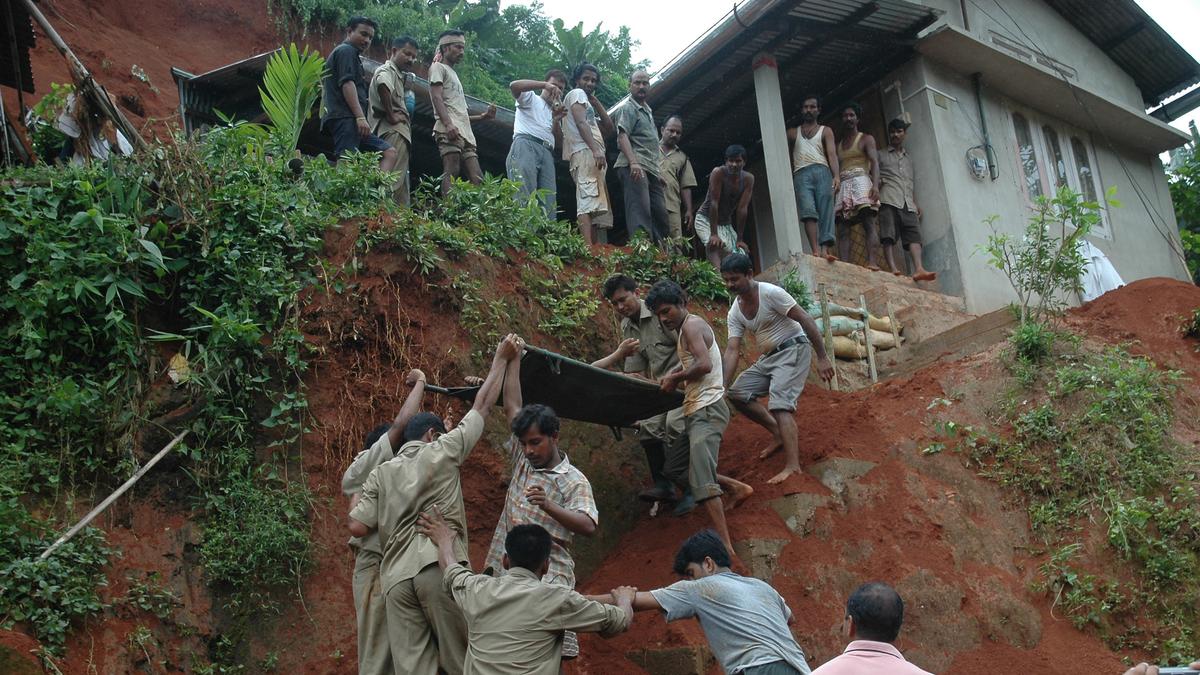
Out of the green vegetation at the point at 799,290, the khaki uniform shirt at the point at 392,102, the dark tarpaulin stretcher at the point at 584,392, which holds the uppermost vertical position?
the khaki uniform shirt at the point at 392,102

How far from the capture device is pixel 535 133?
10.4 m

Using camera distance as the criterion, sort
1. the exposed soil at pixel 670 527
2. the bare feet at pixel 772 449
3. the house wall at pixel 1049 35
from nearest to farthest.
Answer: the exposed soil at pixel 670 527
the bare feet at pixel 772 449
the house wall at pixel 1049 35

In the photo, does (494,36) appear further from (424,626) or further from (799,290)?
(424,626)

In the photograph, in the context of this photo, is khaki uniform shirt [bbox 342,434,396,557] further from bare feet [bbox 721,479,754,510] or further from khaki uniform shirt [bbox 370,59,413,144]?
khaki uniform shirt [bbox 370,59,413,144]

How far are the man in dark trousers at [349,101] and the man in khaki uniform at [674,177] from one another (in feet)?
10.6

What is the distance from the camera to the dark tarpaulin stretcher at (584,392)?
6.12 meters

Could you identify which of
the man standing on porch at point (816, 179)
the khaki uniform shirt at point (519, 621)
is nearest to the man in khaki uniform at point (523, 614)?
the khaki uniform shirt at point (519, 621)

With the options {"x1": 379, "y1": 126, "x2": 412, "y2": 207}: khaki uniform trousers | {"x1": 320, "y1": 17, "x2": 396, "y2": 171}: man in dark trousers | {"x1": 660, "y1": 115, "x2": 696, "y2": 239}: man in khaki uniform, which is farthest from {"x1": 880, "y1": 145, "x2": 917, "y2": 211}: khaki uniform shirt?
{"x1": 320, "y1": 17, "x2": 396, "y2": 171}: man in dark trousers

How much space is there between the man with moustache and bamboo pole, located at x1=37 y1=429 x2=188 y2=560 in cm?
509

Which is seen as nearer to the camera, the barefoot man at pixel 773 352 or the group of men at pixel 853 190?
the barefoot man at pixel 773 352

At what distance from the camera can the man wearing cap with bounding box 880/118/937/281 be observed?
473 inches

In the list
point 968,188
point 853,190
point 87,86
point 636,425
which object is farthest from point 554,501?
point 968,188

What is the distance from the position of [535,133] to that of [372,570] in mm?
5949

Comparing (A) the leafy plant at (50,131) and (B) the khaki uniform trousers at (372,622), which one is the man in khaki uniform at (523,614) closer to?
(B) the khaki uniform trousers at (372,622)
